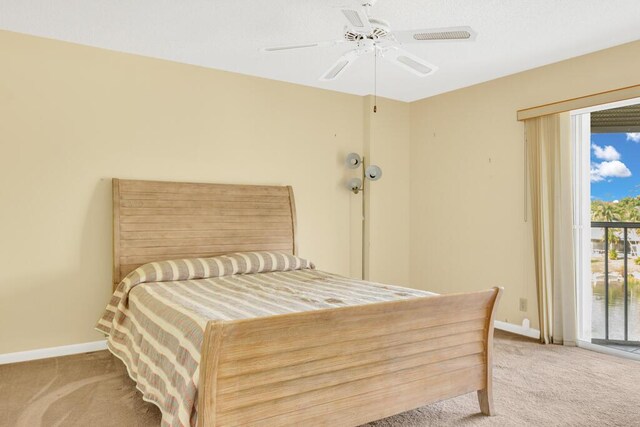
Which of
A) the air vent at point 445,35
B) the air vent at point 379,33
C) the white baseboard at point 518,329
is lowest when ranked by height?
the white baseboard at point 518,329

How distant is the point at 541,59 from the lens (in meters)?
3.79

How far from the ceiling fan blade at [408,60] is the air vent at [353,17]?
1.48ft

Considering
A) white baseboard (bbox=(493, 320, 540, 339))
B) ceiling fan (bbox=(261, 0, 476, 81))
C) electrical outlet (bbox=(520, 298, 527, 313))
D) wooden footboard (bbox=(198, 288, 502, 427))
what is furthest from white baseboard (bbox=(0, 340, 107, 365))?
electrical outlet (bbox=(520, 298, 527, 313))

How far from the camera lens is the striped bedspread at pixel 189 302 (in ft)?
6.63

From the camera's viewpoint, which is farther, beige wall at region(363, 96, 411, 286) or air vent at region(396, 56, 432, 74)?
beige wall at region(363, 96, 411, 286)

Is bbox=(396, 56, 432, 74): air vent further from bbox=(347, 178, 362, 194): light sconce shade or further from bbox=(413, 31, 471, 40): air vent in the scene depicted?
bbox=(347, 178, 362, 194): light sconce shade

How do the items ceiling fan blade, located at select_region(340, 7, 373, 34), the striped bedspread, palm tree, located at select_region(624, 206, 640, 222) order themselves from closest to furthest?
1. the striped bedspread
2. ceiling fan blade, located at select_region(340, 7, 373, 34)
3. palm tree, located at select_region(624, 206, 640, 222)

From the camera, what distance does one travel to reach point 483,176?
4.53 m

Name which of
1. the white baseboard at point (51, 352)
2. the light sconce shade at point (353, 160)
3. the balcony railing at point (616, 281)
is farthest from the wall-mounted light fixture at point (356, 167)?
the white baseboard at point (51, 352)

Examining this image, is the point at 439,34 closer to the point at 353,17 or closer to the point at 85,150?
the point at 353,17

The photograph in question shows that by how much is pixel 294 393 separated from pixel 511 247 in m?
3.09

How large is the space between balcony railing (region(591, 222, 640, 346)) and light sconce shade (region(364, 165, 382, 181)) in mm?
2055

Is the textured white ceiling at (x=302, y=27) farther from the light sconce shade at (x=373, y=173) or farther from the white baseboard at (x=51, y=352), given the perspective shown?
the white baseboard at (x=51, y=352)

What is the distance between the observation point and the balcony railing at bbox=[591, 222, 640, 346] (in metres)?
4.01
